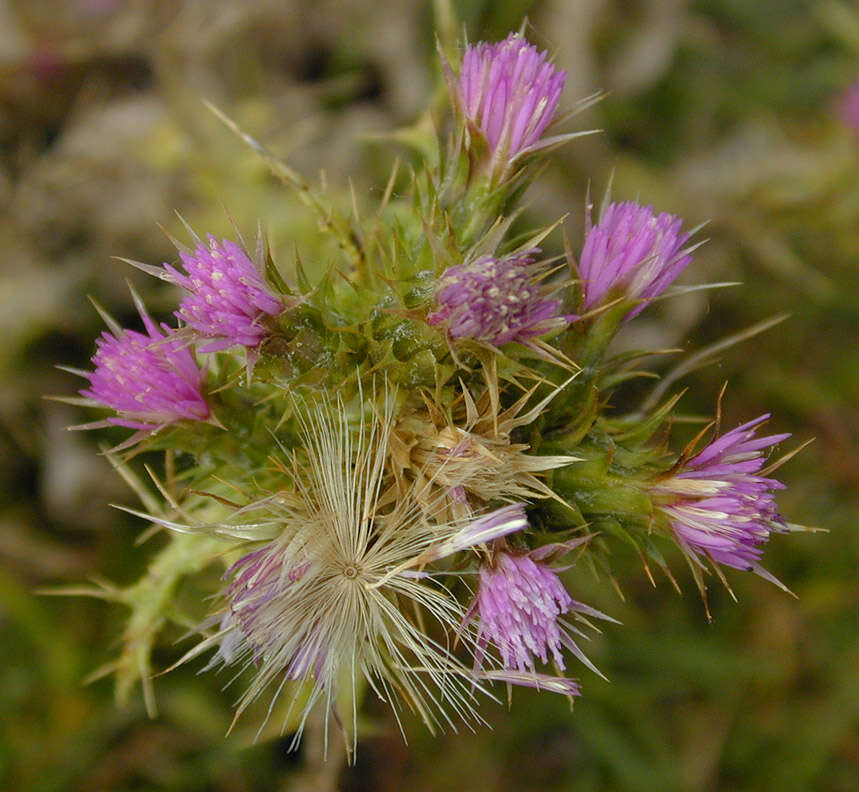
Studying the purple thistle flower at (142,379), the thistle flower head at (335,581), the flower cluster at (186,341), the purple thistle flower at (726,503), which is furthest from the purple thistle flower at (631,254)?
the purple thistle flower at (142,379)

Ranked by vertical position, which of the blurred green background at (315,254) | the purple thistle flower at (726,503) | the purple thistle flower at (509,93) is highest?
the purple thistle flower at (509,93)

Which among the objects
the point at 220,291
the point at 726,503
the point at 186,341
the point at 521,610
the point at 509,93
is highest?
the point at 509,93

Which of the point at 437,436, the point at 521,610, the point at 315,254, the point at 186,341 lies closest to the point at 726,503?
the point at 521,610

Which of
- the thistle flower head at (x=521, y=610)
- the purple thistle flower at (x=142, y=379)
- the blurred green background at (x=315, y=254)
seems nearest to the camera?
the thistle flower head at (x=521, y=610)

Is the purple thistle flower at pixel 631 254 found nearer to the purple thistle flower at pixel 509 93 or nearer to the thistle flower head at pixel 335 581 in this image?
the purple thistle flower at pixel 509 93

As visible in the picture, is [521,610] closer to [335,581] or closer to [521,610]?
[521,610]

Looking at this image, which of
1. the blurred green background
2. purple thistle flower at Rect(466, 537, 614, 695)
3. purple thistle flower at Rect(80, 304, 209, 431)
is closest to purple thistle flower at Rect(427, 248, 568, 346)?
purple thistle flower at Rect(466, 537, 614, 695)

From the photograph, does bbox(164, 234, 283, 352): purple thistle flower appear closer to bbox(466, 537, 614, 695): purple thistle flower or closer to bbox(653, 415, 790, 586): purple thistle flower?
bbox(466, 537, 614, 695): purple thistle flower
